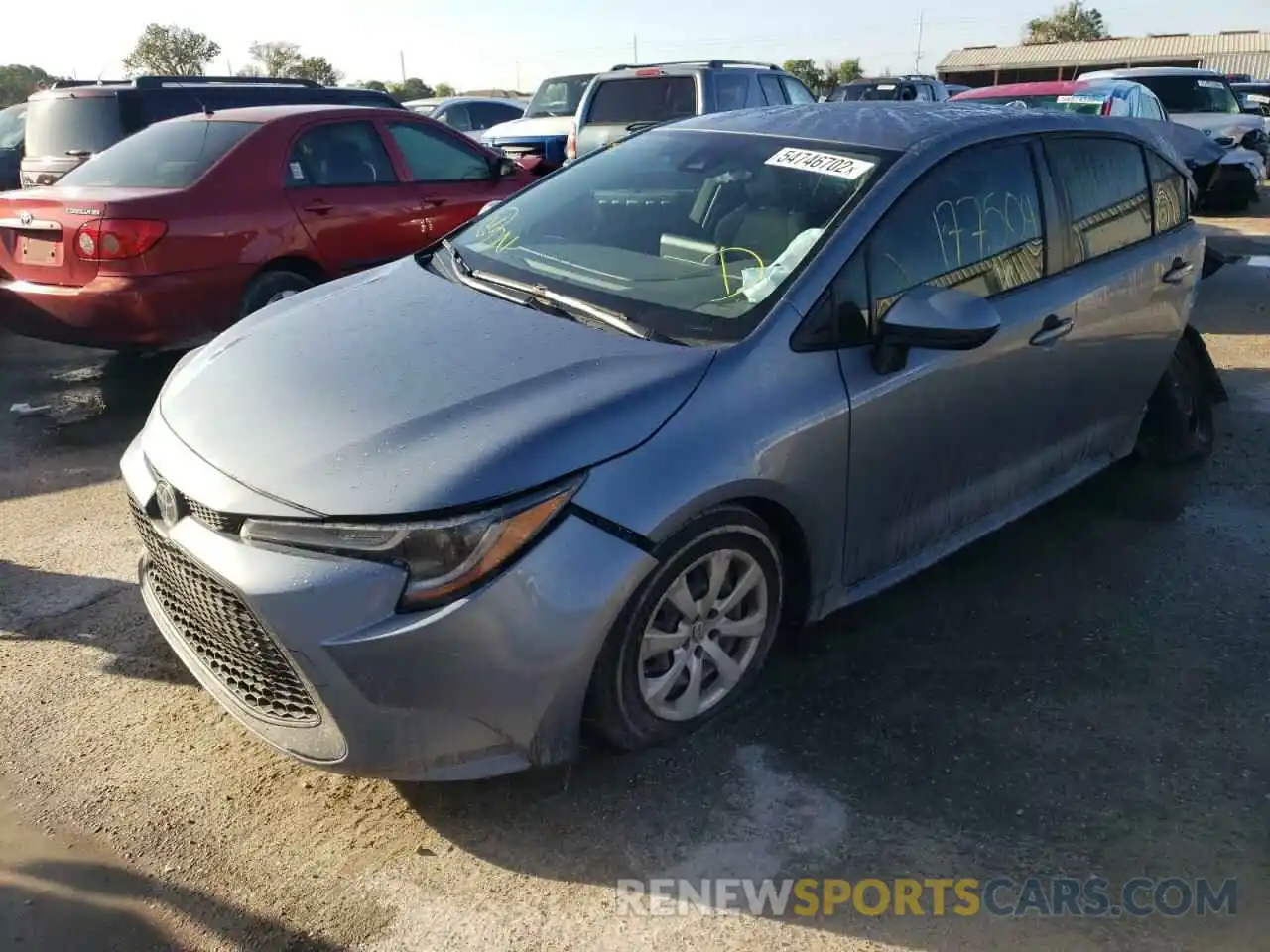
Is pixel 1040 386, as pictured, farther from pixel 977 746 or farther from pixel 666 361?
pixel 666 361

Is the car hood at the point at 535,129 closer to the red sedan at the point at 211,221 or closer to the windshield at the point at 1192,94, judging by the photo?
the red sedan at the point at 211,221

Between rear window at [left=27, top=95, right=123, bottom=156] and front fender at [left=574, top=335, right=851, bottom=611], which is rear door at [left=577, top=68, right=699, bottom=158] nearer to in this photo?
rear window at [left=27, top=95, right=123, bottom=156]

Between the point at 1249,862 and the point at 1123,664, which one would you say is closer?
the point at 1249,862

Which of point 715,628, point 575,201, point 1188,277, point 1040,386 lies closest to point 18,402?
point 575,201

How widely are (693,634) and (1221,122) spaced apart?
49.4 feet

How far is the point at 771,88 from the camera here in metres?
11.5

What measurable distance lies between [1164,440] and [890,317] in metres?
2.59

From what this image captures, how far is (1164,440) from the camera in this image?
489 cm

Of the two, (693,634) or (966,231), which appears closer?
(693,634)

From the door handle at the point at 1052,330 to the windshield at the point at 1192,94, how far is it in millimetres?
13541

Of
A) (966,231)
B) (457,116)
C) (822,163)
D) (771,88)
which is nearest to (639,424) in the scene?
(822,163)

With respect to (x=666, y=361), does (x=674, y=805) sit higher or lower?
lower

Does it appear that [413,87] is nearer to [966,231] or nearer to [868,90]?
[868,90]

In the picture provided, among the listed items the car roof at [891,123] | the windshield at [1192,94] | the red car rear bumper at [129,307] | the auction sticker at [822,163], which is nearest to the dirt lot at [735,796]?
the auction sticker at [822,163]
